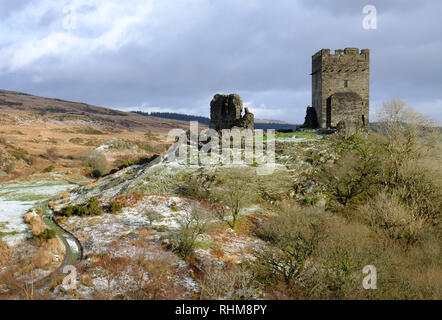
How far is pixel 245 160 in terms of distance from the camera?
32875 mm

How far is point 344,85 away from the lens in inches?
1718

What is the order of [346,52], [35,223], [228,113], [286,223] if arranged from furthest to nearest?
[228,113] < [346,52] < [35,223] < [286,223]

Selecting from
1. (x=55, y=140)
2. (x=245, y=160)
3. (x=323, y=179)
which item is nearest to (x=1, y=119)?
(x=55, y=140)

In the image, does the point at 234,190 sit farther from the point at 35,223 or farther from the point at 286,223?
the point at 35,223

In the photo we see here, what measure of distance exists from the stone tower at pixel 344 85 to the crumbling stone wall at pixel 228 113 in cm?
1182

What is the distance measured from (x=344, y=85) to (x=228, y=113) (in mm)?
18304

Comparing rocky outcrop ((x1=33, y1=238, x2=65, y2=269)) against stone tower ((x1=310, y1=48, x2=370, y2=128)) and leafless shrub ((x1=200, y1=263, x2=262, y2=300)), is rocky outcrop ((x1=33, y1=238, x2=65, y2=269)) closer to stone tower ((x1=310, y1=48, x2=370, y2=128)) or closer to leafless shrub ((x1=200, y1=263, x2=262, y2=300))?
leafless shrub ((x1=200, y1=263, x2=262, y2=300))

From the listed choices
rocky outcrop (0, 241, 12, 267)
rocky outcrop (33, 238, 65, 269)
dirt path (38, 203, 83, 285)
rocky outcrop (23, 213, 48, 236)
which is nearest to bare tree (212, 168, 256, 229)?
dirt path (38, 203, 83, 285)

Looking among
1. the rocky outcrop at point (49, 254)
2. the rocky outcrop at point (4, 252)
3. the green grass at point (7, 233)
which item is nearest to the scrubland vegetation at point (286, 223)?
the rocky outcrop at point (49, 254)

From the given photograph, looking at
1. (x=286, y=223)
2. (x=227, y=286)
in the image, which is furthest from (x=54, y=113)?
(x=227, y=286)

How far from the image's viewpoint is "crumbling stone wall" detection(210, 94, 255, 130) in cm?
4344

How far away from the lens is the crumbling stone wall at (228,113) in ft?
143

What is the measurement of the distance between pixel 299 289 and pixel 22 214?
85.5 ft
